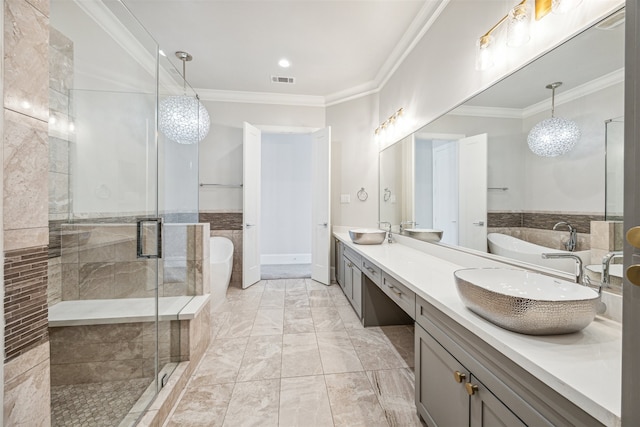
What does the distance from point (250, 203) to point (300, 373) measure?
2415mm

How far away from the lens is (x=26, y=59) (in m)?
0.81

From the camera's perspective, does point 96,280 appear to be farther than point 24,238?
Yes

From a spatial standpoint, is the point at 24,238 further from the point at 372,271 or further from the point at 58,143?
the point at 372,271

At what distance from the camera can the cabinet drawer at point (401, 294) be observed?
1470 mm

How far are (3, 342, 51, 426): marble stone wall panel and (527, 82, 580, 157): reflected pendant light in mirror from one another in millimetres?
2102

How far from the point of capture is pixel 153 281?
1.73m

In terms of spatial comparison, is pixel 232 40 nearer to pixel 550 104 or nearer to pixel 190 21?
pixel 190 21

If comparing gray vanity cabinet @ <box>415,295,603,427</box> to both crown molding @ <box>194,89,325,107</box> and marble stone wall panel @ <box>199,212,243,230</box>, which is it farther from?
crown molding @ <box>194,89,325,107</box>

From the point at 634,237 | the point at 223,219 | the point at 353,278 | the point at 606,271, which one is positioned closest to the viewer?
the point at 634,237

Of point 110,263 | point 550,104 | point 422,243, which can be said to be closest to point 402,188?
point 422,243

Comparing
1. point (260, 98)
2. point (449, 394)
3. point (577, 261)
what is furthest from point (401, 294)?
point (260, 98)

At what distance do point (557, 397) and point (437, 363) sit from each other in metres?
0.60

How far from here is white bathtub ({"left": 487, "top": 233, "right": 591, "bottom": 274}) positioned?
3.89ft

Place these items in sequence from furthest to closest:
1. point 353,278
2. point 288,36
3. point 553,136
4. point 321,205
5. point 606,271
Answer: point 321,205
point 353,278
point 288,36
point 553,136
point 606,271
